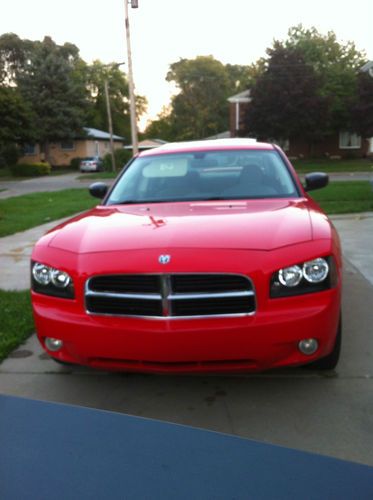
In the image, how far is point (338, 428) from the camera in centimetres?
289

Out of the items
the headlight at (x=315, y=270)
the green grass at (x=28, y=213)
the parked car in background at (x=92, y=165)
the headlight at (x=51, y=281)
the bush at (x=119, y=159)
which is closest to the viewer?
the headlight at (x=315, y=270)

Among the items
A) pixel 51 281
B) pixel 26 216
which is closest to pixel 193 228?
pixel 51 281

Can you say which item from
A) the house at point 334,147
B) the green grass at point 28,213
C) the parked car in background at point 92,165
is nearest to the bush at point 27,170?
the parked car in background at point 92,165

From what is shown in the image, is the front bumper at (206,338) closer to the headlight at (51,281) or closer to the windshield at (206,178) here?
the headlight at (51,281)

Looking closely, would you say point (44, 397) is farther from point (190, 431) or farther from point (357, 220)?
point (357, 220)

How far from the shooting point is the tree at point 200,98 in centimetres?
6769

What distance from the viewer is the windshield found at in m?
4.27

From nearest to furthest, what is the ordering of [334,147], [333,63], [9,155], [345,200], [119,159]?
[345,200] < [119,159] < [333,63] < [334,147] < [9,155]

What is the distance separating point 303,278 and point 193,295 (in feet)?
2.02

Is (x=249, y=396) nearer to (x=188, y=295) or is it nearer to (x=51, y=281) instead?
(x=188, y=295)

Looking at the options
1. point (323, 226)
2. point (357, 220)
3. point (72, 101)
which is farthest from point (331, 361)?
point (72, 101)

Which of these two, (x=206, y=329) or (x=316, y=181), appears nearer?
(x=206, y=329)

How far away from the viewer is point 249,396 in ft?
10.8

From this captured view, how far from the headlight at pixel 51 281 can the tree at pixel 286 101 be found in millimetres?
33002
